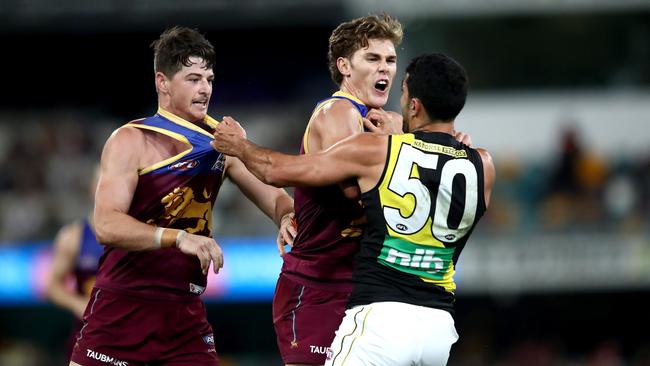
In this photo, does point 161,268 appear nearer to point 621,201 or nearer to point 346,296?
point 346,296

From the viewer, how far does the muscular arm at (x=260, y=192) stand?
23.4 ft

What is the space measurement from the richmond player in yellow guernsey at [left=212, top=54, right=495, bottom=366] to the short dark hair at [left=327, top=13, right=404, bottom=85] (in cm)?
75

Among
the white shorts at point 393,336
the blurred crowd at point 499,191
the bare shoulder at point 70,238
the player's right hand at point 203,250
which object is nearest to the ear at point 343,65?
the player's right hand at point 203,250

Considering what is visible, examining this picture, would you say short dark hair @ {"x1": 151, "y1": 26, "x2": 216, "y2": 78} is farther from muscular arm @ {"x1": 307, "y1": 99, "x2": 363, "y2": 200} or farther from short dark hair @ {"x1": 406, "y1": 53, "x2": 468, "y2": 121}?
short dark hair @ {"x1": 406, "y1": 53, "x2": 468, "y2": 121}

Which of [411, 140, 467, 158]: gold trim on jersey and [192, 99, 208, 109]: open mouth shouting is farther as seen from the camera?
[192, 99, 208, 109]: open mouth shouting

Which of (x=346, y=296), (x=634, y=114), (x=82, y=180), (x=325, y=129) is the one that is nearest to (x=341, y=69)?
(x=325, y=129)

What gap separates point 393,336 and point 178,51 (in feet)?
7.49

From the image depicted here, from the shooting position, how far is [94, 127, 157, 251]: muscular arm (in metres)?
6.20

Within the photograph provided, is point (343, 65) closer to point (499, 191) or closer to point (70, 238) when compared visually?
point (70, 238)

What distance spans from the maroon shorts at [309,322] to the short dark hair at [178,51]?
1493mm

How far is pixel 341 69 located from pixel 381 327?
1862 mm

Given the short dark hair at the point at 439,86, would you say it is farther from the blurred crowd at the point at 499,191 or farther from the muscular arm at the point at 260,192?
the blurred crowd at the point at 499,191

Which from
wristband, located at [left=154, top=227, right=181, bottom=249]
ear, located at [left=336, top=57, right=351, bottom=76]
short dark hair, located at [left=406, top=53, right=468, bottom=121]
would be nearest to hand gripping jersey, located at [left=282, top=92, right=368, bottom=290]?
ear, located at [left=336, top=57, right=351, bottom=76]

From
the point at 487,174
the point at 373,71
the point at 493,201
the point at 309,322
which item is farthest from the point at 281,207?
the point at 493,201
